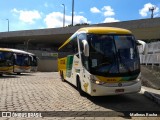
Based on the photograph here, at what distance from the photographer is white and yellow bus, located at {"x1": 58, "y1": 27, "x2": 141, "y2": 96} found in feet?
40.9

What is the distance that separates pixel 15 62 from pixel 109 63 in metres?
22.6

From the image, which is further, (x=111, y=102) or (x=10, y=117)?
(x=111, y=102)

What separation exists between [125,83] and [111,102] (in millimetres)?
995

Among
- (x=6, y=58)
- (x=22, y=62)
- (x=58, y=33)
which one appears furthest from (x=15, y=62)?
(x=58, y=33)

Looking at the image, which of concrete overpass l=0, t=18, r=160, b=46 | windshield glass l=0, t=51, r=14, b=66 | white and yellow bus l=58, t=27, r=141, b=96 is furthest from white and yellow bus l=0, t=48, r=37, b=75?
white and yellow bus l=58, t=27, r=141, b=96

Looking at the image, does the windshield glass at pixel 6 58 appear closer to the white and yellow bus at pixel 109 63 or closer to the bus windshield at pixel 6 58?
the bus windshield at pixel 6 58

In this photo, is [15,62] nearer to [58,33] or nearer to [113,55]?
[113,55]

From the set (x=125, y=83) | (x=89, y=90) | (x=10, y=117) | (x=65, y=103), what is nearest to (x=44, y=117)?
(x=10, y=117)

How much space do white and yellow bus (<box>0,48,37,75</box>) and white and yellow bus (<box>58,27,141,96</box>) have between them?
1777 centimetres

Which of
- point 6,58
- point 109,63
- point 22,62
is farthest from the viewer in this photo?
point 22,62

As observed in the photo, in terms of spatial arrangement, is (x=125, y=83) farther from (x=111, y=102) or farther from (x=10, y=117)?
(x=10, y=117)

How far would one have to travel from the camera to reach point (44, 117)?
9484mm

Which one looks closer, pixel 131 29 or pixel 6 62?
pixel 6 62

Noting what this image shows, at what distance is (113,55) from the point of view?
12898 mm
